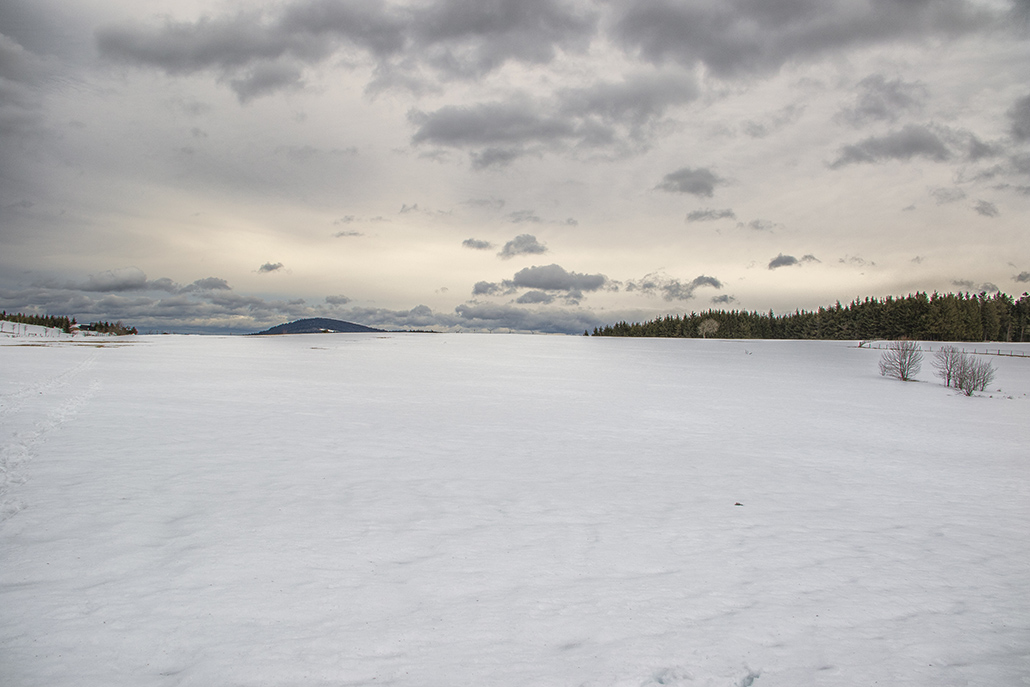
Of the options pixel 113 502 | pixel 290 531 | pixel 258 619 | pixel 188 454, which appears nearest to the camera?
pixel 258 619

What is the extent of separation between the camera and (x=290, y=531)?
7148mm

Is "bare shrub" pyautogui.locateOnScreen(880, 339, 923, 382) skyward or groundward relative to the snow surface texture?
skyward

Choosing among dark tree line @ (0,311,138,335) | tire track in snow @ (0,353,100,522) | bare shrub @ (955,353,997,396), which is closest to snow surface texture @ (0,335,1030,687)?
tire track in snow @ (0,353,100,522)

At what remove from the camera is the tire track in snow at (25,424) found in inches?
350

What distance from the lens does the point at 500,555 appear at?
6.55m

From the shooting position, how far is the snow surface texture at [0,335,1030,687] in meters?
4.39

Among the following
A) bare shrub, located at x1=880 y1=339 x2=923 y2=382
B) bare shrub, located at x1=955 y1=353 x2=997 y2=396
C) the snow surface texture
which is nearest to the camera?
the snow surface texture

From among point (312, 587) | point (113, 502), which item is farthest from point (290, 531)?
point (113, 502)

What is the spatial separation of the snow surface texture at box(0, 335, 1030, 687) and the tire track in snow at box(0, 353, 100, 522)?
0.37 feet

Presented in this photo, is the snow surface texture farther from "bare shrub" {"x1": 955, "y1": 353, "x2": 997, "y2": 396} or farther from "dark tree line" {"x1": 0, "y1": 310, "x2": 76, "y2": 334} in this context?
"dark tree line" {"x1": 0, "y1": 310, "x2": 76, "y2": 334}

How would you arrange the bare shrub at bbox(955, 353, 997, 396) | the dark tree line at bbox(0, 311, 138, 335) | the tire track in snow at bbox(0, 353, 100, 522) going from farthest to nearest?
the dark tree line at bbox(0, 311, 138, 335) → the bare shrub at bbox(955, 353, 997, 396) → the tire track in snow at bbox(0, 353, 100, 522)

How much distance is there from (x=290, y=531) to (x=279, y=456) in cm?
460

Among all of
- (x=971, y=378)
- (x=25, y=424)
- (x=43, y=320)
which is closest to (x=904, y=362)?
(x=971, y=378)

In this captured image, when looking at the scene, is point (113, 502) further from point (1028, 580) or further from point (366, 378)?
point (366, 378)
